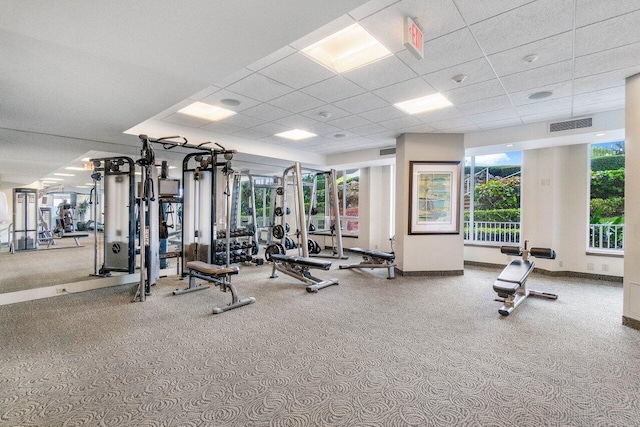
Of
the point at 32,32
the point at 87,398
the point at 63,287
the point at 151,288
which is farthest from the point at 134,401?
the point at 63,287

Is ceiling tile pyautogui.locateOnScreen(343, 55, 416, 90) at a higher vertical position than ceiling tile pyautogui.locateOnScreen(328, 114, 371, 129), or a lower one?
lower

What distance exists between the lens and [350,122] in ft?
17.0

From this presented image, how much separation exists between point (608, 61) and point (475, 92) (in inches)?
48.0

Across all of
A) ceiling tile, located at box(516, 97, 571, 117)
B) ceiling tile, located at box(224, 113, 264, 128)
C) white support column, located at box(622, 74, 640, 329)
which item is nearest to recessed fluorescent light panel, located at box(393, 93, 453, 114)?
ceiling tile, located at box(516, 97, 571, 117)

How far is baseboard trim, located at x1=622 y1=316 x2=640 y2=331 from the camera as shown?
327 cm

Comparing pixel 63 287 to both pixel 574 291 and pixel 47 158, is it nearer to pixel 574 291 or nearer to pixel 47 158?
pixel 47 158

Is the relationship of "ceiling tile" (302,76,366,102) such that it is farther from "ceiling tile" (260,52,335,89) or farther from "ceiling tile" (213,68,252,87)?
"ceiling tile" (213,68,252,87)

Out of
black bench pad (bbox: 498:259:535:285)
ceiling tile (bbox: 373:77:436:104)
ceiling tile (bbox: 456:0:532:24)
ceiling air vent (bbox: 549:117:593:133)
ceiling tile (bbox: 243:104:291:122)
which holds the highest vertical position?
ceiling tile (bbox: 373:77:436:104)

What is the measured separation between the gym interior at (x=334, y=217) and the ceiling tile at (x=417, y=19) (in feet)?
0.08

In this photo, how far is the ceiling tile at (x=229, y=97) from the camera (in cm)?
389

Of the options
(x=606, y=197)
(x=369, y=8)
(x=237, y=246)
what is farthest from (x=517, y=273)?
(x=237, y=246)

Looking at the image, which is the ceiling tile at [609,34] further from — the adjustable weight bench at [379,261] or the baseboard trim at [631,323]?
the adjustable weight bench at [379,261]

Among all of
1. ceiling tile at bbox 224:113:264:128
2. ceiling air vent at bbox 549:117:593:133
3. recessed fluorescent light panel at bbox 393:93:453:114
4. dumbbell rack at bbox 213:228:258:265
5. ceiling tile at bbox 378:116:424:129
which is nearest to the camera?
recessed fluorescent light panel at bbox 393:93:453:114

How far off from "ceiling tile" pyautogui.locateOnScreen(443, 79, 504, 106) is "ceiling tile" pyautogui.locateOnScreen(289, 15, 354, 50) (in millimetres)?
1994
